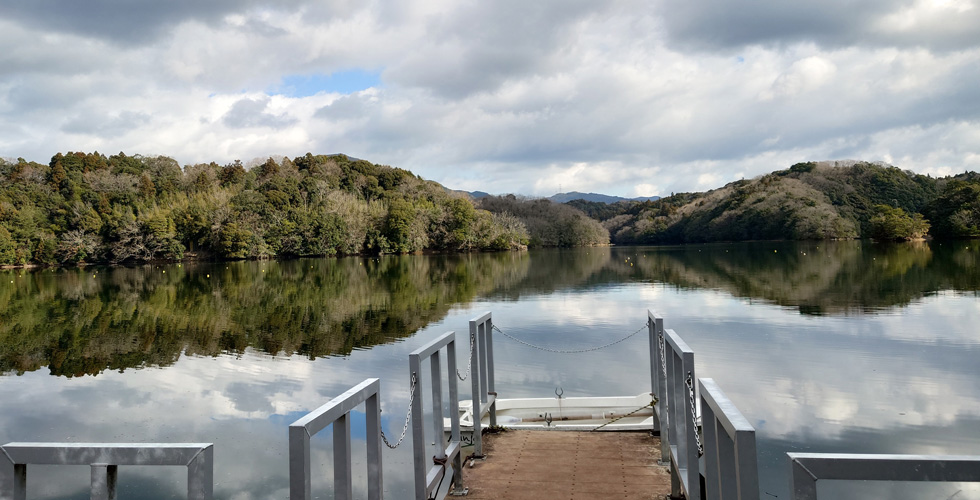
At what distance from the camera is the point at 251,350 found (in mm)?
12922

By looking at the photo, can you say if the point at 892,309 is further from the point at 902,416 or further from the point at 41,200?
the point at 41,200

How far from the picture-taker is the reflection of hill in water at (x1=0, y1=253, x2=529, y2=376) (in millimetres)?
13000

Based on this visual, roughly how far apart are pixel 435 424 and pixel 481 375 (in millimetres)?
1465

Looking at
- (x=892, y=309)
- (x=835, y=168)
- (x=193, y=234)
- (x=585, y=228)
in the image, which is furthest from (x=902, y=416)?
(x=835, y=168)

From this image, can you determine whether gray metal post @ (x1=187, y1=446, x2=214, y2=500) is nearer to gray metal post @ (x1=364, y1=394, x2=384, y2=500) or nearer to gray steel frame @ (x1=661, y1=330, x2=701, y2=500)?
gray metal post @ (x1=364, y1=394, x2=384, y2=500)

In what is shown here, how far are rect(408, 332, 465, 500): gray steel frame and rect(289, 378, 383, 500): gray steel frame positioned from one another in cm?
59

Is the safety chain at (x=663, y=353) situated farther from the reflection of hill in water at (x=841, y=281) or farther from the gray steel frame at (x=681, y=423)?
the reflection of hill in water at (x=841, y=281)

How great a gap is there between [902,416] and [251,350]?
11099 millimetres

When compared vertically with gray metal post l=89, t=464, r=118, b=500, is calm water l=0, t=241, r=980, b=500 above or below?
below

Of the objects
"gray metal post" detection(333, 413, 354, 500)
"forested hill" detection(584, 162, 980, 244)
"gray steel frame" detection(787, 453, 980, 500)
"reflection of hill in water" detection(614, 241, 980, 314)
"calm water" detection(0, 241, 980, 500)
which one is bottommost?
"calm water" detection(0, 241, 980, 500)

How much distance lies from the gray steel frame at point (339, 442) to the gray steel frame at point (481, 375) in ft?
6.77

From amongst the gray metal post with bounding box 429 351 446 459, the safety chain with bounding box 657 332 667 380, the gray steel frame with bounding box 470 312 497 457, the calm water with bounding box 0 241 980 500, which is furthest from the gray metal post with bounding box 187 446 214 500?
the calm water with bounding box 0 241 980 500

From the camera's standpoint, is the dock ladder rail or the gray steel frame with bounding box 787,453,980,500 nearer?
the gray steel frame with bounding box 787,453,980,500

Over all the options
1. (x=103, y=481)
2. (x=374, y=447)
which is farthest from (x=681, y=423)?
(x=103, y=481)
